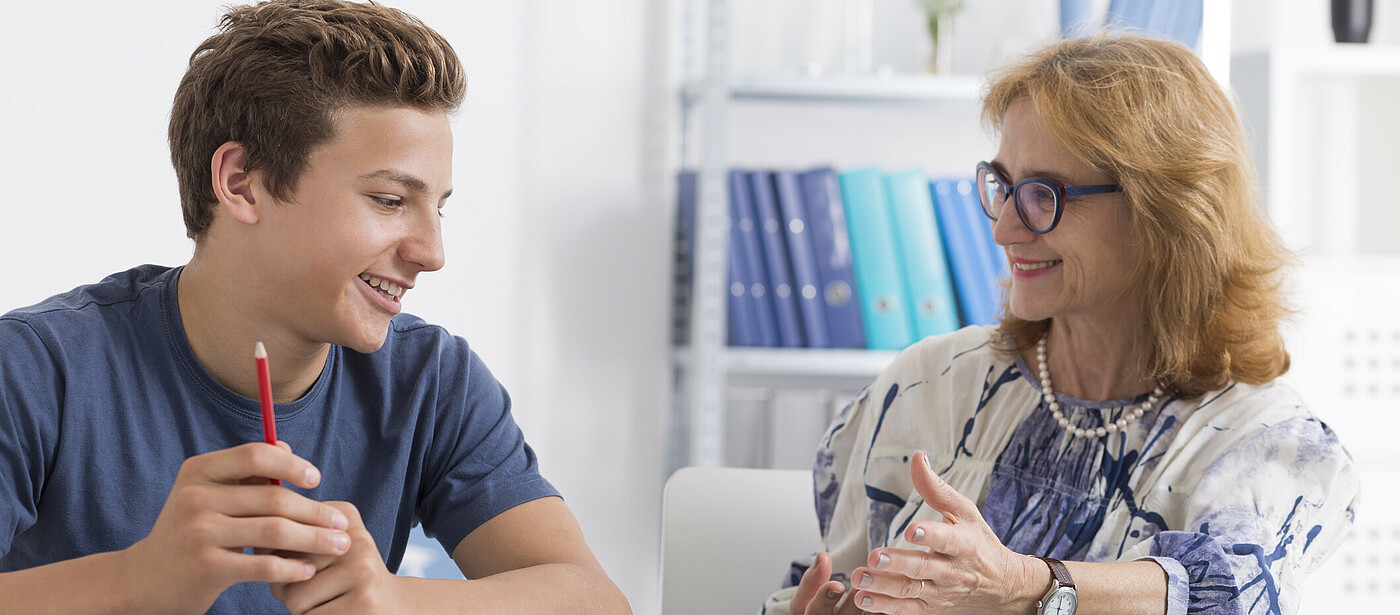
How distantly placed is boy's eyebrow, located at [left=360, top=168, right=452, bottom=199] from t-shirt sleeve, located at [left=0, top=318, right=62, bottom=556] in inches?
12.5

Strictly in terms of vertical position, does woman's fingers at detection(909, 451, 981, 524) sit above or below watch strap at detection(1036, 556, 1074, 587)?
above

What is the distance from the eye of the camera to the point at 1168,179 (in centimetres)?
118

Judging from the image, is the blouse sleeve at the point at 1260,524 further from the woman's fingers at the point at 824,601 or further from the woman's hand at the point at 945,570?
the woman's fingers at the point at 824,601

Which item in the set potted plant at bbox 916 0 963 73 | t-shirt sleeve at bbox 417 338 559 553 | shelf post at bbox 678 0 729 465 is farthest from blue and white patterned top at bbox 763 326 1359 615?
potted plant at bbox 916 0 963 73

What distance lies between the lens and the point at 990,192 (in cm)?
137

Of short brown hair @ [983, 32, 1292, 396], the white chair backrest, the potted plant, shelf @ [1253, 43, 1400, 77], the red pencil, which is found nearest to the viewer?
the red pencil

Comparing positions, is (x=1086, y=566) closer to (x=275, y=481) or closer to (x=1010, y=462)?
(x=1010, y=462)

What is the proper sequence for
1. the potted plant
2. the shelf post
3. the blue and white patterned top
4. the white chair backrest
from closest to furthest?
the blue and white patterned top < the white chair backrest < the shelf post < the potted plant

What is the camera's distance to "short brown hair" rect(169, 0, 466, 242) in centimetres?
98

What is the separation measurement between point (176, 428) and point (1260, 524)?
1.02 m

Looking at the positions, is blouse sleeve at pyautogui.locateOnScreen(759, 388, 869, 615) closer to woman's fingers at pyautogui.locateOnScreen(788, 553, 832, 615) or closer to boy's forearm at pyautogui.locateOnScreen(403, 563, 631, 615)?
woman's fingers at pyautogui.locateOnScreen(788, 553, 832, 615)

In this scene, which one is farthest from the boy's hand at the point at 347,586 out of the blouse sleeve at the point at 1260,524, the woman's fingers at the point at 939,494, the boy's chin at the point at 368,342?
the blouse sleeve at the point at 1260,524

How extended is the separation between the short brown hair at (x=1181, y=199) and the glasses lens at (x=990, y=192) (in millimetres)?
91

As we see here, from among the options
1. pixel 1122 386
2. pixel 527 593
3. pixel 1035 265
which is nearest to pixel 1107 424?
pixel 1122 386
